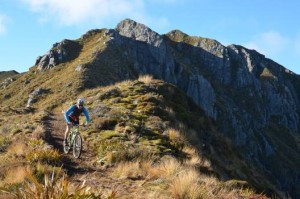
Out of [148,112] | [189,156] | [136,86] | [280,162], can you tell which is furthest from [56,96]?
[280,162]

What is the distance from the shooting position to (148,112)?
77.5ft

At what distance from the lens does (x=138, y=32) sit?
160500 millimetres

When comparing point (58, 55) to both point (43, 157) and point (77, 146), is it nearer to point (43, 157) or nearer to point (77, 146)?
point (77, 146)

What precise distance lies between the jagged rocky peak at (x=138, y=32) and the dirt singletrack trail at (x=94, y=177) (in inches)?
5234

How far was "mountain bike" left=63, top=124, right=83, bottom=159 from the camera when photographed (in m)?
15.1

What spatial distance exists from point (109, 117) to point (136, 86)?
27.4ft

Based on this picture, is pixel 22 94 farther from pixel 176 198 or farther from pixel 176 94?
pixel 176 198

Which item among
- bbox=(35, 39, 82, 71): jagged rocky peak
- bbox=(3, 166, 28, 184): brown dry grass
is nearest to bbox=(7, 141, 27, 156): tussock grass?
bbox=(3, 166, 28, 184): brown dry grass

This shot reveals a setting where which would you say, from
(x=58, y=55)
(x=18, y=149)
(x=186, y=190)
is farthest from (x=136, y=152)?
(x=58, y=55)

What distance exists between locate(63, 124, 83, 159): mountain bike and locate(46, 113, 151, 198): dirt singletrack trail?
0.23 m

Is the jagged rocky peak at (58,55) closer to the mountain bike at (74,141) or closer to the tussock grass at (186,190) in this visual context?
the mountain bike at (74,141)

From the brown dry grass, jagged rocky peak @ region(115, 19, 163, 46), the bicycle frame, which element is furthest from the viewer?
jagged rocky peak @ region(115, 19, 163, 46)

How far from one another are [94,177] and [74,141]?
3584 mm

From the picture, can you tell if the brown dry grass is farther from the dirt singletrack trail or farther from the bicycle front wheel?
the bicycle front wheel
